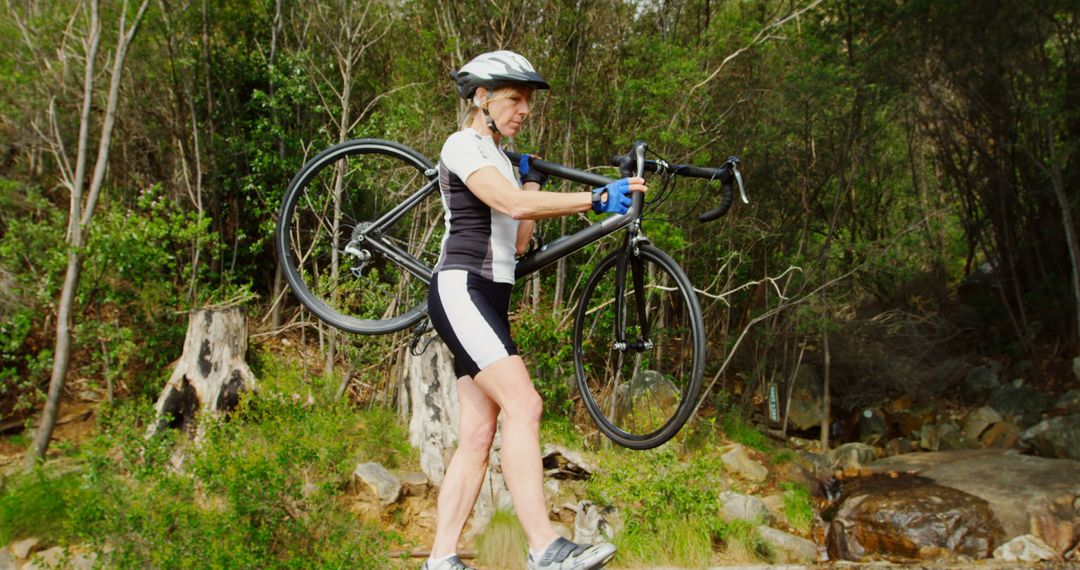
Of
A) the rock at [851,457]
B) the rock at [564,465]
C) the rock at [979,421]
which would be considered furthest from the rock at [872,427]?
the rock at [564,465]

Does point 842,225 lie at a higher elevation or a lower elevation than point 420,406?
higher

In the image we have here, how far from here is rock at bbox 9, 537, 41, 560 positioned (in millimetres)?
6355

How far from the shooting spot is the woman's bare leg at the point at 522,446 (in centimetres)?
238

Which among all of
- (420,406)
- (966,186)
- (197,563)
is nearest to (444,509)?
(197,563)

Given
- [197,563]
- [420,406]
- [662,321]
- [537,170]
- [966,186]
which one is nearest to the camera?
[537,170]

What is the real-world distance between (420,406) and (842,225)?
7.46 m

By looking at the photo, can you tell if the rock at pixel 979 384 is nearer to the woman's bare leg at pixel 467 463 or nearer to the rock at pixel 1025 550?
the rock at pixel 1025 550

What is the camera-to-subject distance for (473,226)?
2.59 m

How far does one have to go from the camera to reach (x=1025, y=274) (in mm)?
13984

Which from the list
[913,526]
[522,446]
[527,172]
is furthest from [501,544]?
[913,526]

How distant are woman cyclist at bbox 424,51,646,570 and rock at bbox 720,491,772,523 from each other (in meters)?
6.02

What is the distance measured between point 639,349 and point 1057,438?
962 cm

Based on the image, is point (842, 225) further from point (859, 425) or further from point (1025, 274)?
point (1025, 274)

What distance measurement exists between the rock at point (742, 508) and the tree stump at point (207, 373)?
4727 mm
